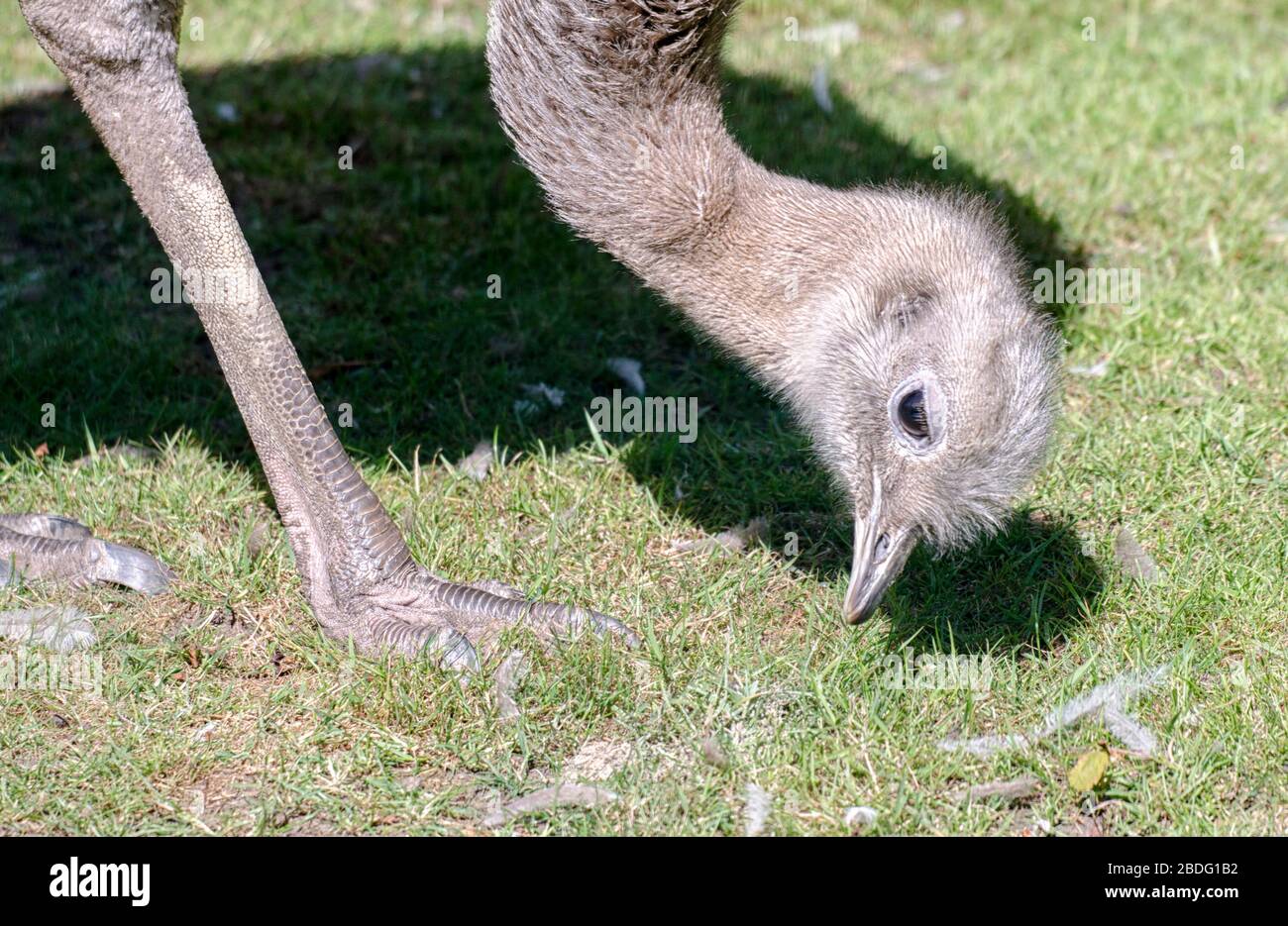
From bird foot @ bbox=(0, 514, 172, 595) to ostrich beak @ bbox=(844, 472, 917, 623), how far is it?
80.1 inches

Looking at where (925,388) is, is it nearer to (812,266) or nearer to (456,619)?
(812,266)

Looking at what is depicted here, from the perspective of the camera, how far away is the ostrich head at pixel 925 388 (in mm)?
3391

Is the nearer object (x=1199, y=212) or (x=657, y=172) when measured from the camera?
(x=657, y=172)

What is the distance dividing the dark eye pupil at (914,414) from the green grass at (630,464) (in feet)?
2.38

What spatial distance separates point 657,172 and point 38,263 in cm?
316

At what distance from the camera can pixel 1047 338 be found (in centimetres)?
359

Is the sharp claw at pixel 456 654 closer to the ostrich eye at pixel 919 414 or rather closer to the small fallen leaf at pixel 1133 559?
the ostrich eye at pixel 919 414

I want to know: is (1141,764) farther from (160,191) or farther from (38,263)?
(38,263)

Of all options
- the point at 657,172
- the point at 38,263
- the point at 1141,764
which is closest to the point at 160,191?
the point at 657,172

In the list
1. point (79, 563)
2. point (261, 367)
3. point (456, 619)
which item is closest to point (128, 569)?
point (79, 563)

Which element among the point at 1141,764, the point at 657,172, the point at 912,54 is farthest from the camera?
the point at 912,54

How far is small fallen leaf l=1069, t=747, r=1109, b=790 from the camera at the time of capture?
137 inches

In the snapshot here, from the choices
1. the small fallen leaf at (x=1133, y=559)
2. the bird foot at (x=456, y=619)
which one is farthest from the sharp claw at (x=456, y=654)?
the small fallen leaf at (x=1133, y=559)

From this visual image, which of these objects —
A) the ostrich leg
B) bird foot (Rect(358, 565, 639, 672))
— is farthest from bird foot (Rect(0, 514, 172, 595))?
bird foot (Rect(358, 565, 639, 672))
